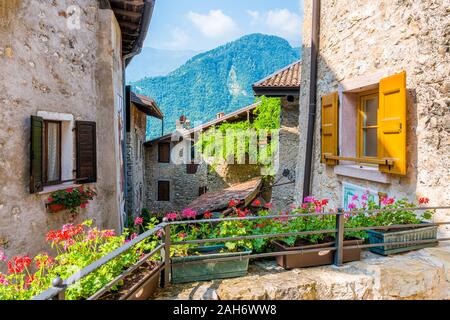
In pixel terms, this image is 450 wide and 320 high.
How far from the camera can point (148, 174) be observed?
20094mm

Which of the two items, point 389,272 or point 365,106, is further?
point 365,106

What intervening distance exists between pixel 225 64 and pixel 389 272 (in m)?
75.4

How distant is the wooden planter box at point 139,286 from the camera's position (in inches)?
86.2

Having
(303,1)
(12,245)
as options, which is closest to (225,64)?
(303,1)

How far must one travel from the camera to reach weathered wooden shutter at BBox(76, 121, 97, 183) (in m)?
5.21

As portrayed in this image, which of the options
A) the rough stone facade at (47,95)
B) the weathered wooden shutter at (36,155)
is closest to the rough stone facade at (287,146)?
the rough stone facade at (47,95)

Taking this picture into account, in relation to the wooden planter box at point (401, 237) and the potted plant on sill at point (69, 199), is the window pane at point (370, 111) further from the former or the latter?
the potted plant on sill at point (69, 199)

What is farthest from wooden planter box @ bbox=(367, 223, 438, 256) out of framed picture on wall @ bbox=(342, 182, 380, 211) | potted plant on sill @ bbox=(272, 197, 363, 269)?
framed picture on wall @ bbox=(342, 182, 380, 211)

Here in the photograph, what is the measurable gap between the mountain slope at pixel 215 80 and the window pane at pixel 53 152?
49.1m

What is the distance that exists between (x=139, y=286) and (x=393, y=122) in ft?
11.6

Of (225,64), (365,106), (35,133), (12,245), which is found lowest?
(12,245)

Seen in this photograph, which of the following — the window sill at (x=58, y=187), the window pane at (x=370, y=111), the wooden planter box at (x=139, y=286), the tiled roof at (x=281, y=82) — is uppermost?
the tiled roof at (x=281, y=82)

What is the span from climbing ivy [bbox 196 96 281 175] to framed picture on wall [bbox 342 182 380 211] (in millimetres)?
8272
